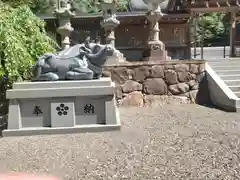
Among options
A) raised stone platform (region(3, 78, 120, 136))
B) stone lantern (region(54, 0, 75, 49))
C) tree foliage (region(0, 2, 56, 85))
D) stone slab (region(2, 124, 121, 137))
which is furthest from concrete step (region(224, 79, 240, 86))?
stone lantern (region(54, 0, 75, 49))

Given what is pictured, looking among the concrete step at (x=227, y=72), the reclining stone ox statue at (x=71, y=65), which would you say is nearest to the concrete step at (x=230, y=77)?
the concrete step at (x=227, y=72)

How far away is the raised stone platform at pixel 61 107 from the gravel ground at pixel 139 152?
10.6 inches

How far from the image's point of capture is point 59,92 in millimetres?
6211

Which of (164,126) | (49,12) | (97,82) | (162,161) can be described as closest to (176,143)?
(162,161)

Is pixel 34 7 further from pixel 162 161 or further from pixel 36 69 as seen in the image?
pixel 162 161

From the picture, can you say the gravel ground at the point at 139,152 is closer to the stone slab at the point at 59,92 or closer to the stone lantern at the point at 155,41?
the stone slab at the point at 59,92

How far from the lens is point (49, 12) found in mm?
17906

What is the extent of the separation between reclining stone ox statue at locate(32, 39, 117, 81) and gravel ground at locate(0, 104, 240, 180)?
44.6 inches

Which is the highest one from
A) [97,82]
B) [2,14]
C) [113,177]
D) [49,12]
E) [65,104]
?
[49,12]

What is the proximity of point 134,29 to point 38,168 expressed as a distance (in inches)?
492

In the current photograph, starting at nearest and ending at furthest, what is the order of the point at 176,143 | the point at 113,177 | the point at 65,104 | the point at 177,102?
the point at 113,177
the point at 176,143
the point at 65,104
the point at 177,102

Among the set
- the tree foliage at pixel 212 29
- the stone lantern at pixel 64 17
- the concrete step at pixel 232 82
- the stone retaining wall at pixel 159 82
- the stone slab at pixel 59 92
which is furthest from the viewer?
the tree foliage at pixel 212 29

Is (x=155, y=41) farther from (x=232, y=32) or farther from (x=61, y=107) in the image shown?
(x=232, y=32)

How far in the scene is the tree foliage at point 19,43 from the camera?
281 inches
